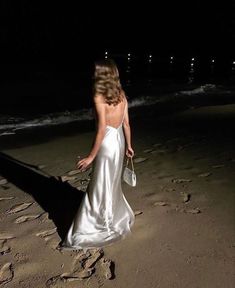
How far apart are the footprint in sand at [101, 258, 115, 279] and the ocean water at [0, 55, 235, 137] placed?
7735 millimetres

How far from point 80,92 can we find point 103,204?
17634 millimetres

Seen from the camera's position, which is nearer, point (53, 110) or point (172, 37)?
point (53, 110)

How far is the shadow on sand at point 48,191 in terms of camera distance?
4.73m

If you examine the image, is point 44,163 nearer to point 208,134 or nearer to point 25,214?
point 25,214

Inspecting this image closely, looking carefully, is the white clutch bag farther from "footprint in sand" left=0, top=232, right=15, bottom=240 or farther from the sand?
"footprint in sand" left=0, top=232, right=15, bottom=240

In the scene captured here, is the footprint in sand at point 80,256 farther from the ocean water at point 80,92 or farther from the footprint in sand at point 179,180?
the ocean water at point 80,92

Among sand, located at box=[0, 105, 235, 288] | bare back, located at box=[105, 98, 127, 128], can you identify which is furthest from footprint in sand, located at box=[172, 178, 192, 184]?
bare back, located at box=[105, 98, 127, 128]

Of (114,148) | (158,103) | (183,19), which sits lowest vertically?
(158,103)

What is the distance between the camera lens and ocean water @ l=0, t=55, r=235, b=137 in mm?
13422

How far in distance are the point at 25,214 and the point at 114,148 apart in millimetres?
1759

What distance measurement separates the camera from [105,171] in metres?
3.80

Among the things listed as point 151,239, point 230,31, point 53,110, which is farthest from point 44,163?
point 230,31

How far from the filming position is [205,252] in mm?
3754

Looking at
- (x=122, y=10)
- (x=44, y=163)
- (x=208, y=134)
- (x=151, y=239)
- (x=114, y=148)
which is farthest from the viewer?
(x=122, y=10)
